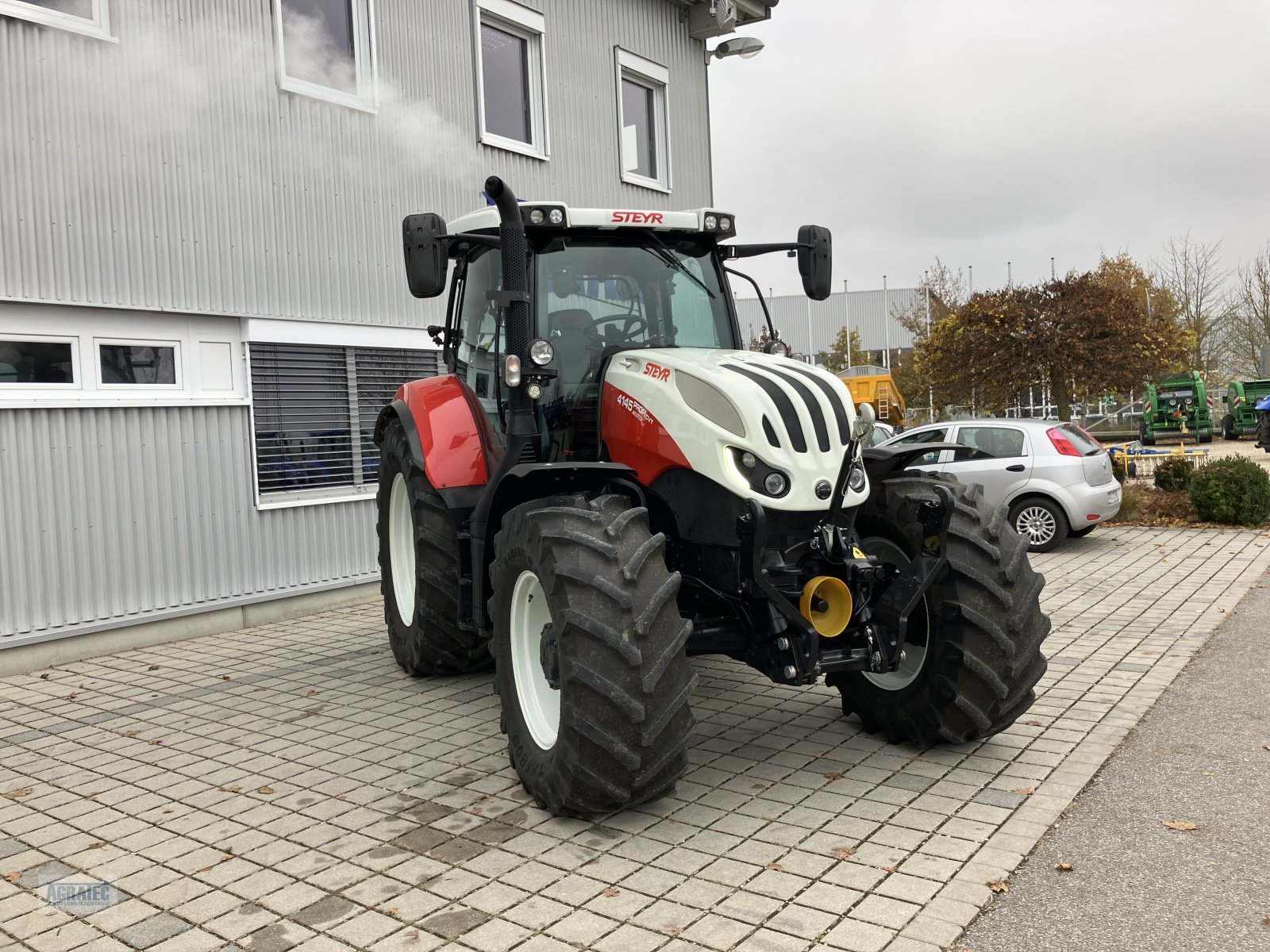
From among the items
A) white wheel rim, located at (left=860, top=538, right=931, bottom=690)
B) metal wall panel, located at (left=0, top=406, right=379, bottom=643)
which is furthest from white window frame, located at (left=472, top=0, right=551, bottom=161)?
white wheel rim, located at (left=860, top=538, right=931, bottom=690)

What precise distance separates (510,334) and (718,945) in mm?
2813

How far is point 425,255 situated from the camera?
5211 millimetres

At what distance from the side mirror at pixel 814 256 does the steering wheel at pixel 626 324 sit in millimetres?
916

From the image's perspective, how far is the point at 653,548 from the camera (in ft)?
13.5

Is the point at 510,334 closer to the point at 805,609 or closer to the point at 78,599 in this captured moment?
the point at 805,609

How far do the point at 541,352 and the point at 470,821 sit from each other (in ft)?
6.84

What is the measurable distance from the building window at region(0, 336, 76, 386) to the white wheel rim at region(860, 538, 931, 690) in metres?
5.98

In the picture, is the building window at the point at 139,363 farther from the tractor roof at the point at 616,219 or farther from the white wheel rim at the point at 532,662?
the white wheel rim at the point at 532,662

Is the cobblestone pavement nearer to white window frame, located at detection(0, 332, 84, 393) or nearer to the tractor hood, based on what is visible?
the tractor hood

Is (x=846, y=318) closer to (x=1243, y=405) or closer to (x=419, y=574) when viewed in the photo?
(x=1243, y=405)

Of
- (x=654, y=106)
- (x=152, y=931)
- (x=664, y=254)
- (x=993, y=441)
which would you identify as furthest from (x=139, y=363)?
(x=993, y=441)

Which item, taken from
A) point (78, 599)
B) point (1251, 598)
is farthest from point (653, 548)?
point (1251, 598)

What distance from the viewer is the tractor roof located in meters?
5.11

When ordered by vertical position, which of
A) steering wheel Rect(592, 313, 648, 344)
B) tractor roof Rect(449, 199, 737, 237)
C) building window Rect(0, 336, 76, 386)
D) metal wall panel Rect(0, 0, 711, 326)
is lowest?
steering wheel Rect(592, 313, 648, 344)
